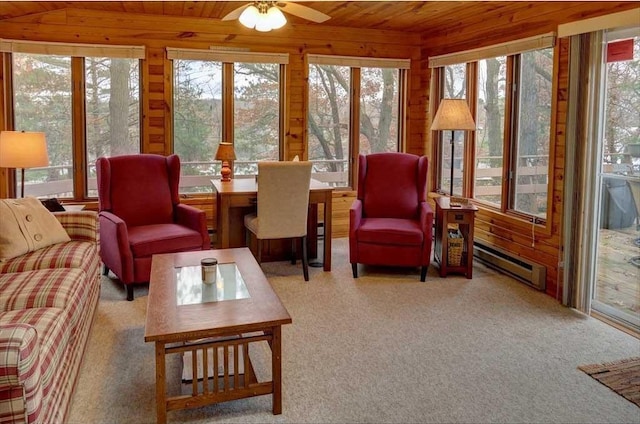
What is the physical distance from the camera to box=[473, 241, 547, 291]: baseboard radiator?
4.29 metres

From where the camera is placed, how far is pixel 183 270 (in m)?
3.14

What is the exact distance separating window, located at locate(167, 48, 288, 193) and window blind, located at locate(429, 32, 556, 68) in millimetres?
1662

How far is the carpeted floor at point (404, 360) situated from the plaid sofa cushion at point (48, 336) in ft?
1.30

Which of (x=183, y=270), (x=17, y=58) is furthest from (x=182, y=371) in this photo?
(x=17, y=58)

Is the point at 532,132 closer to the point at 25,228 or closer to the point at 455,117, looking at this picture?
the point at 455,117

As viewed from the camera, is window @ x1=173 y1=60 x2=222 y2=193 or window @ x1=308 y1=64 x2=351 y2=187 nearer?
window @ x1=173 y1=60 x2=222 y2=193

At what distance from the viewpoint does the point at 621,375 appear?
113 inches

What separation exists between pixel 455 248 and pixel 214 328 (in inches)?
114

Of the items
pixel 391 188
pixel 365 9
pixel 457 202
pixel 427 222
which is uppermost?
pixel 365 9

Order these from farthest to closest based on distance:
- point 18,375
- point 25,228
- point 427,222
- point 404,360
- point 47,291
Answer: point 427,222, point 25,228, point 404,360, point 47,291, point 18,375

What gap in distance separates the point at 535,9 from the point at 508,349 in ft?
9.08

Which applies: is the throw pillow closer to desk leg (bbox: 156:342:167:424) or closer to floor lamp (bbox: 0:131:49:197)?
floor lamp (bbox: 0:131:49:197)

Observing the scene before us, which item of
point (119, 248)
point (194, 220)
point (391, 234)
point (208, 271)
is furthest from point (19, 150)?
point (391, 234)

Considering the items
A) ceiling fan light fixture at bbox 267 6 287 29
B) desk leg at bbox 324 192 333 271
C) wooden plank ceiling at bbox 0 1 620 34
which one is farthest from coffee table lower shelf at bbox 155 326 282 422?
wooden plank ceiling at bbox 0 1 620 34
